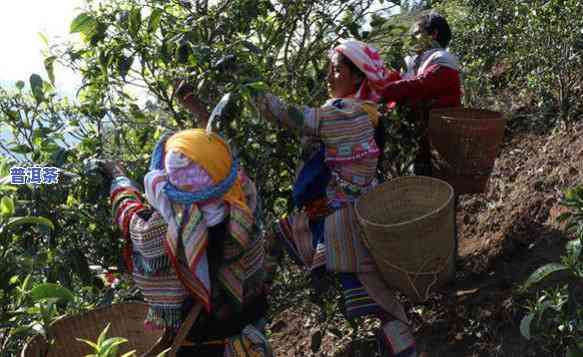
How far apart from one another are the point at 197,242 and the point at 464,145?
1.68 meters

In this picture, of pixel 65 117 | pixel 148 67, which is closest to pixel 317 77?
pixel 148 67

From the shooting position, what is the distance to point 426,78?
3.79 meters

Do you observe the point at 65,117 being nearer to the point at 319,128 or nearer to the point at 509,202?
the point at 319,128

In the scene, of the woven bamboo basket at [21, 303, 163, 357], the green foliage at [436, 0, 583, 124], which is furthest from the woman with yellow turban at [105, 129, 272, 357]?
the green foliage at [436, 0, 583, 124]

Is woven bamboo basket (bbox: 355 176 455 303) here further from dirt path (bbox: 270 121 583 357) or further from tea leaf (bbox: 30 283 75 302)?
tea leaf (bbox: 30 283 75 302)

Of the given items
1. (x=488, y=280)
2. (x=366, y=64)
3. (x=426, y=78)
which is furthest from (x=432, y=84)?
(x=488, y=280)

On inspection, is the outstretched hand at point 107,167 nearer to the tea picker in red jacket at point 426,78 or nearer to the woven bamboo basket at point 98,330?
the woven bamboo basket at point 98,330

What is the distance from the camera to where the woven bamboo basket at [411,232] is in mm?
2926

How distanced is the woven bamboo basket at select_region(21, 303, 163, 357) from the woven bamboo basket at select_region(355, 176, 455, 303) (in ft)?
3.20

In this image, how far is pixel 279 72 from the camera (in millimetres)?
3449

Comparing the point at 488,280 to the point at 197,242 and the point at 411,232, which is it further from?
the point at 197,242

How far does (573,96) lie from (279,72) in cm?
268

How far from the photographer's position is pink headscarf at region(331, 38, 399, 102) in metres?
3.29

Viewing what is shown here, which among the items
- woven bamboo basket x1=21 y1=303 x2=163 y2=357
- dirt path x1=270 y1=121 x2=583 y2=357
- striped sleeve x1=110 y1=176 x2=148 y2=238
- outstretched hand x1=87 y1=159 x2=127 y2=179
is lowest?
dirt path x1=270 y1=121 x2=583 y2=357
